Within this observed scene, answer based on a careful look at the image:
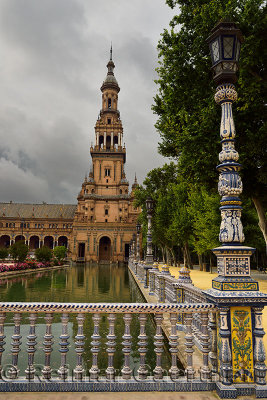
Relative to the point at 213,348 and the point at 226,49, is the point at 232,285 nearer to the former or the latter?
the point at 213,348

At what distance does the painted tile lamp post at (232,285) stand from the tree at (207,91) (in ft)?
20.3

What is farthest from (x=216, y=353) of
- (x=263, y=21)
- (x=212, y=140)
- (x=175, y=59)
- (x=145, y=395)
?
(x=175, y=59)

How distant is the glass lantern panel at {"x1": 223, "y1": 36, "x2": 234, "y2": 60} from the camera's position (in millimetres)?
4914

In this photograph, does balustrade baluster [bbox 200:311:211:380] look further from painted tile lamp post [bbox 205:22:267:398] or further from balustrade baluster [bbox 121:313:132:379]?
balustrade baluster [bbox 121:313:132:379]

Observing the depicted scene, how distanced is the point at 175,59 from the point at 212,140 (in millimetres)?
4834

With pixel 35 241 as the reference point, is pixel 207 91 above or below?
above

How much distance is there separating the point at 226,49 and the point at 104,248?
64.5 meters

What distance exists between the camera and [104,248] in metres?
67.1

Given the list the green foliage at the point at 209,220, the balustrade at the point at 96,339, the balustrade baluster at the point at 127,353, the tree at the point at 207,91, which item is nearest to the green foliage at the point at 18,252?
the green foliage at the point at 209,220

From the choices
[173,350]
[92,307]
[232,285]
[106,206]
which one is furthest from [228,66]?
[106,206]

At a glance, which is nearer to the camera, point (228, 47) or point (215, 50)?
point (228, 47)

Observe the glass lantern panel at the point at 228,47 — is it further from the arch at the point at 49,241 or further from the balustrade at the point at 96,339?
the arch at the point at 49,241

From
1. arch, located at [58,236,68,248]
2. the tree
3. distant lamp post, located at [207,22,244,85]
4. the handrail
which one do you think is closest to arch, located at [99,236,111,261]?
arch, located at [58,236,68,248]

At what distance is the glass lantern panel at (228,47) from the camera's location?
4914 mm
